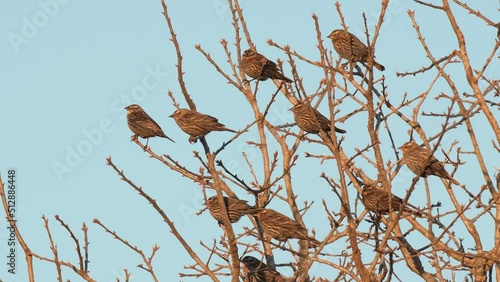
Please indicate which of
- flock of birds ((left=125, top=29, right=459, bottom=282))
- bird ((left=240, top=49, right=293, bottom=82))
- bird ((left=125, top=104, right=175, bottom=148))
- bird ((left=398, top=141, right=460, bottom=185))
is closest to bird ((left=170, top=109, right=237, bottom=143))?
flock of birds ((left=125, top=29, right=459, bottom=282))

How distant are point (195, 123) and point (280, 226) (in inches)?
56.5

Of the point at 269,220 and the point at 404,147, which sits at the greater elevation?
the point at 404,147

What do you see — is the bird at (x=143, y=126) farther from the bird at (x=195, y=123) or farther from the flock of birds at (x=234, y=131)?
the bird at (x=195, y=123)

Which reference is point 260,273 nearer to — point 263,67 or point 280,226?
point 280,226

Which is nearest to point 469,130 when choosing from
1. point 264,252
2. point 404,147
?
point 404,147

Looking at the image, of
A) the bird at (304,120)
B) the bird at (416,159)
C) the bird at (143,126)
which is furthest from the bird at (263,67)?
the bird at (416,159)

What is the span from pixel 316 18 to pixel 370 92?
27.8 inches

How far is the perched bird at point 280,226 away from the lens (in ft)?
29.6

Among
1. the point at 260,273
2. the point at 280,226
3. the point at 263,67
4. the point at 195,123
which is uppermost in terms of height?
the point at 263,67

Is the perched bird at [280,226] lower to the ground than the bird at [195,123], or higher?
lower

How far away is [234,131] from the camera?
9234mm

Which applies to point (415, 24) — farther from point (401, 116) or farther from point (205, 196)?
point (205, 196)

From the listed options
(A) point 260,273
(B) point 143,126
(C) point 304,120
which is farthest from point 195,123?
(B) point 143,126

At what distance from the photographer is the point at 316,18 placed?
6.53 metres
